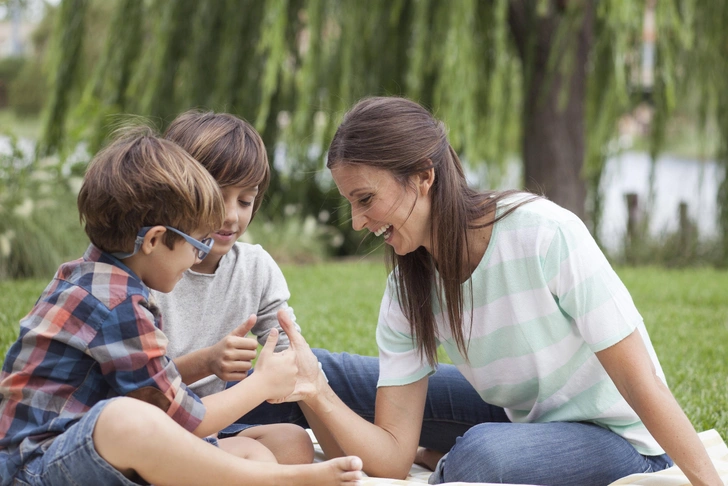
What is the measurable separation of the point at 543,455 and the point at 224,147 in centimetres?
108

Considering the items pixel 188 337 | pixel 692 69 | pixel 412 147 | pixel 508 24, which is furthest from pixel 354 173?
pixel 692 69

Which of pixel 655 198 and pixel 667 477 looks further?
pixel 655 198

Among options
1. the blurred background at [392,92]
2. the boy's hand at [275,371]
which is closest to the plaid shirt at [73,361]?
the boy's hand at [275,371]

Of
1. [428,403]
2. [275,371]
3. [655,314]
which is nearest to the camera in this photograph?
[275,371]

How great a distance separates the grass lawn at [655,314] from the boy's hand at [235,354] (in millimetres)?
1634

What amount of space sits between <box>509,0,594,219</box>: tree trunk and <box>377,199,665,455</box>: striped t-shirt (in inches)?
176

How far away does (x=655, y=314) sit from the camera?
4.88 m

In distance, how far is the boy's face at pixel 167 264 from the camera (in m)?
1.79

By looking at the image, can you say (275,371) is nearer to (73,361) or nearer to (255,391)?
(255,391)

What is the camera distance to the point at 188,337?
222 cm

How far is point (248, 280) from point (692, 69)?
5384 mm

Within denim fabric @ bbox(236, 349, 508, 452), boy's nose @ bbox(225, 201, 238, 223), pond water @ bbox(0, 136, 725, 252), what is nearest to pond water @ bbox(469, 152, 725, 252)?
pond water @ bbox(0, 136, 725, 252)

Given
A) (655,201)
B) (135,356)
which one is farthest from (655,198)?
(135,356)

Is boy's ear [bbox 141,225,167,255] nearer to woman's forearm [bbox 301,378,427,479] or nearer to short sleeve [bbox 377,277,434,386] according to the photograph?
woman's forearm [bbox 301,378,427,479]
